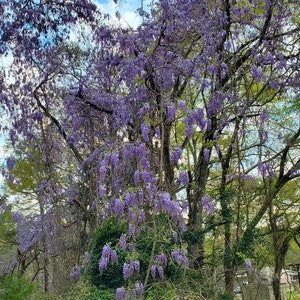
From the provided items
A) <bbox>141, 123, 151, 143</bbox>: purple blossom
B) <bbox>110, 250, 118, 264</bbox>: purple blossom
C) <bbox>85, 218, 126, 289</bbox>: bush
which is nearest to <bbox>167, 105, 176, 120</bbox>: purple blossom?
<bbox>141, 123, 151, 143</bbox>: purple blossom

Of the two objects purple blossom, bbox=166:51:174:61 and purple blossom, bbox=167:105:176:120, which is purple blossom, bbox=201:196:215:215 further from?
purple blossom, bbox=166:51:174:61

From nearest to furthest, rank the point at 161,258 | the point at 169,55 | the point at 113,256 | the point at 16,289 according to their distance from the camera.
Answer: the point at 113,256 < the point at 161,258 < the point at 169,55 < the point at 16,289

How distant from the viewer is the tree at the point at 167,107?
5531 millimetres

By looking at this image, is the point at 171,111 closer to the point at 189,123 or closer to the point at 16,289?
the point at 189,123

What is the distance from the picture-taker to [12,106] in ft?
27.0

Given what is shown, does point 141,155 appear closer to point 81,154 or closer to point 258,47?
point 258,47

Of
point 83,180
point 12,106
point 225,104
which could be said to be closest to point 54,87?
point 12,106

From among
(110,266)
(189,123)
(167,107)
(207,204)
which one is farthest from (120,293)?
(167,107)

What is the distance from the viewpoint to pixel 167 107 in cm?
544

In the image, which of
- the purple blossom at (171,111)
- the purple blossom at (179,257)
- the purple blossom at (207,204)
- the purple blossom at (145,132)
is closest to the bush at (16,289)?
the purple blossom at (179,257)

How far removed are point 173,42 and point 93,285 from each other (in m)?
3.53

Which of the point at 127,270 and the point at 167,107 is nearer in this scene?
the point at 127,270

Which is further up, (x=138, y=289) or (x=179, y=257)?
(x=179, y=257)

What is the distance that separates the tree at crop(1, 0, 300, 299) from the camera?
5531mm
